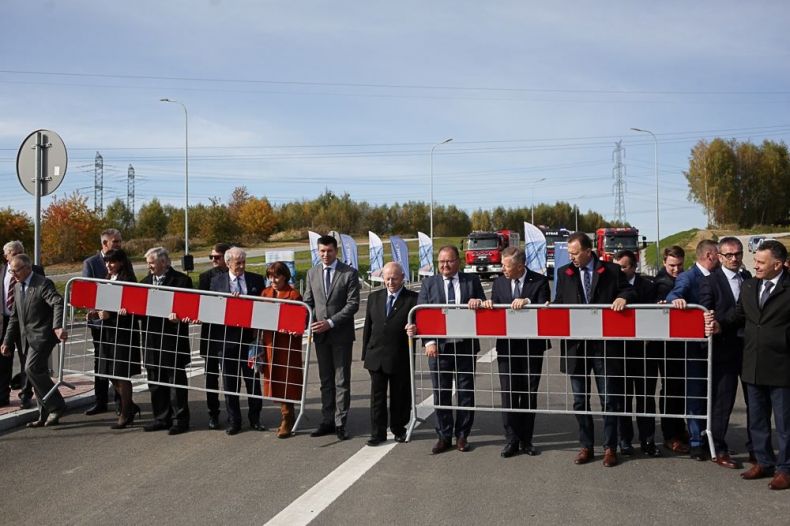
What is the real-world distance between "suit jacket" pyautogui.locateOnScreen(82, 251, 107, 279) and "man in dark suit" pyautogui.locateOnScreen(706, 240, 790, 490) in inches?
276

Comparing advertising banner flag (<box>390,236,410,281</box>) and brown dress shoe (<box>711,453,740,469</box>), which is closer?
brown dress shoe (<box>711,453,740,469</box>)

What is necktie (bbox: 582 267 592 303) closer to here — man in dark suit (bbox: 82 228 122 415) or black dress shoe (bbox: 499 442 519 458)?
black dress shoe (bbox: 499 442 519 458)

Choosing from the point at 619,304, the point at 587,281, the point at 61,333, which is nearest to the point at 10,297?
the point at 61,333

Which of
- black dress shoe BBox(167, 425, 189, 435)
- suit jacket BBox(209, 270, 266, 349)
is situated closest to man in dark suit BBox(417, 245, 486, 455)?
suit jacket BBox(209, 270, 266, 349)

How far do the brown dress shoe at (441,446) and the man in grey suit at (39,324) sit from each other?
4.17 metres

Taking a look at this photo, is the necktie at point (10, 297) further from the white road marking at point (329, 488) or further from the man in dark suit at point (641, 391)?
the man in dark suit at point (641, 391)

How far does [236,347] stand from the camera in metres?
7.91

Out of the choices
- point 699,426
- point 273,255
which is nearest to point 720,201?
point 273,255

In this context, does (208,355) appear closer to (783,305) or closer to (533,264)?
(783,305)

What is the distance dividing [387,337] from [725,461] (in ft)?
10.6

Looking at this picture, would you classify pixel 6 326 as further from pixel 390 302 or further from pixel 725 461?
pixel 725 461

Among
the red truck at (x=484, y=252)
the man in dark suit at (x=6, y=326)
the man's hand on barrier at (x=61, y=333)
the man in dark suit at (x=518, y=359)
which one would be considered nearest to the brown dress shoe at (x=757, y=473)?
the man in dark suit at (x=518, y=359)

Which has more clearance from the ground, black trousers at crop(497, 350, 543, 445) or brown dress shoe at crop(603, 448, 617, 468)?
black trousers at crop(497, 350, 543, 445)

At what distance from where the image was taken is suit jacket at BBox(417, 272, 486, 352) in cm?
724
